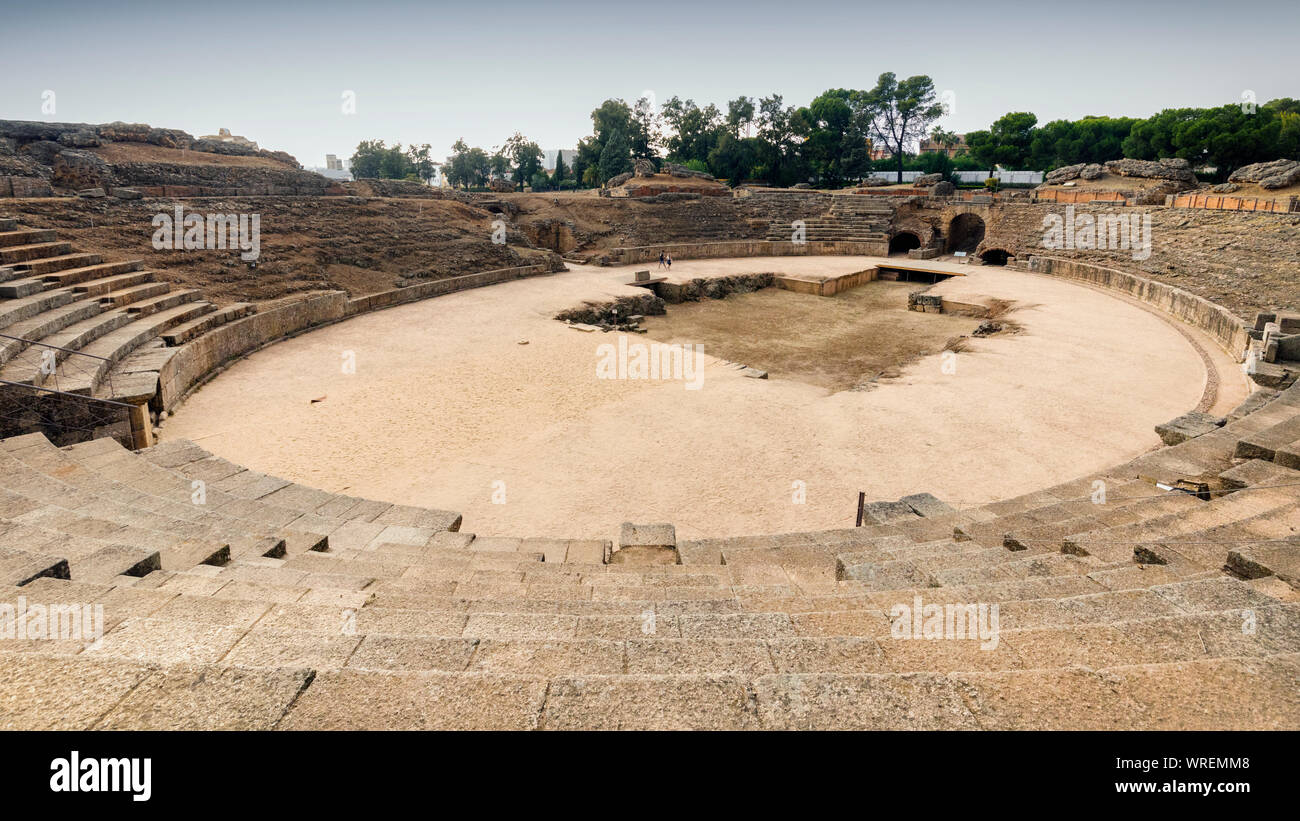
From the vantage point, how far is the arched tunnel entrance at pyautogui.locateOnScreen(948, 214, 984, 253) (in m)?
37.1

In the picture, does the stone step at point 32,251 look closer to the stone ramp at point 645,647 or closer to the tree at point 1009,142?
the stone ramp at point 645,647

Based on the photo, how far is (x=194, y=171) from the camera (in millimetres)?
23281

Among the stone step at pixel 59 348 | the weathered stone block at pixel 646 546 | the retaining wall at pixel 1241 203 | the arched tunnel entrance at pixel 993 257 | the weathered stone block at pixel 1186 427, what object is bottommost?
the weathered stone block at pixel 646 546

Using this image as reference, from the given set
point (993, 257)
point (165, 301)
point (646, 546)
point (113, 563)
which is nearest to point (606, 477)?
point (646, 546)

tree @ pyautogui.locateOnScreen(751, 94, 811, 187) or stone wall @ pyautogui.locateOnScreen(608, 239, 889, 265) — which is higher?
tree @ pyautogui.locateOnScreen(751, 94, 811, 187)

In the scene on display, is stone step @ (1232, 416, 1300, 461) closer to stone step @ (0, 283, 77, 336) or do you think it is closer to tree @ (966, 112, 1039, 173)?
stone step @ (0, 283, 77, 336)

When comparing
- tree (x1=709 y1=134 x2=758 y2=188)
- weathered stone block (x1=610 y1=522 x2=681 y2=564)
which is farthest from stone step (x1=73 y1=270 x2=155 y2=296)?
tree (x1=709 y1=134 x2=758 y2=188)

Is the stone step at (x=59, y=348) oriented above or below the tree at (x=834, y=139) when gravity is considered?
below

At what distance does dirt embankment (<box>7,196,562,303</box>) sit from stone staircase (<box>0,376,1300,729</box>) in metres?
11.7

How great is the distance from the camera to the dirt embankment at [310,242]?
54.6 ft

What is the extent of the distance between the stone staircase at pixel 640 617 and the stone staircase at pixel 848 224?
101ft

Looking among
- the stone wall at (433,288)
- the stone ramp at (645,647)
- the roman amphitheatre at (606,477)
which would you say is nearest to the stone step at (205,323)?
the roman amphitheatre at (606,477)
